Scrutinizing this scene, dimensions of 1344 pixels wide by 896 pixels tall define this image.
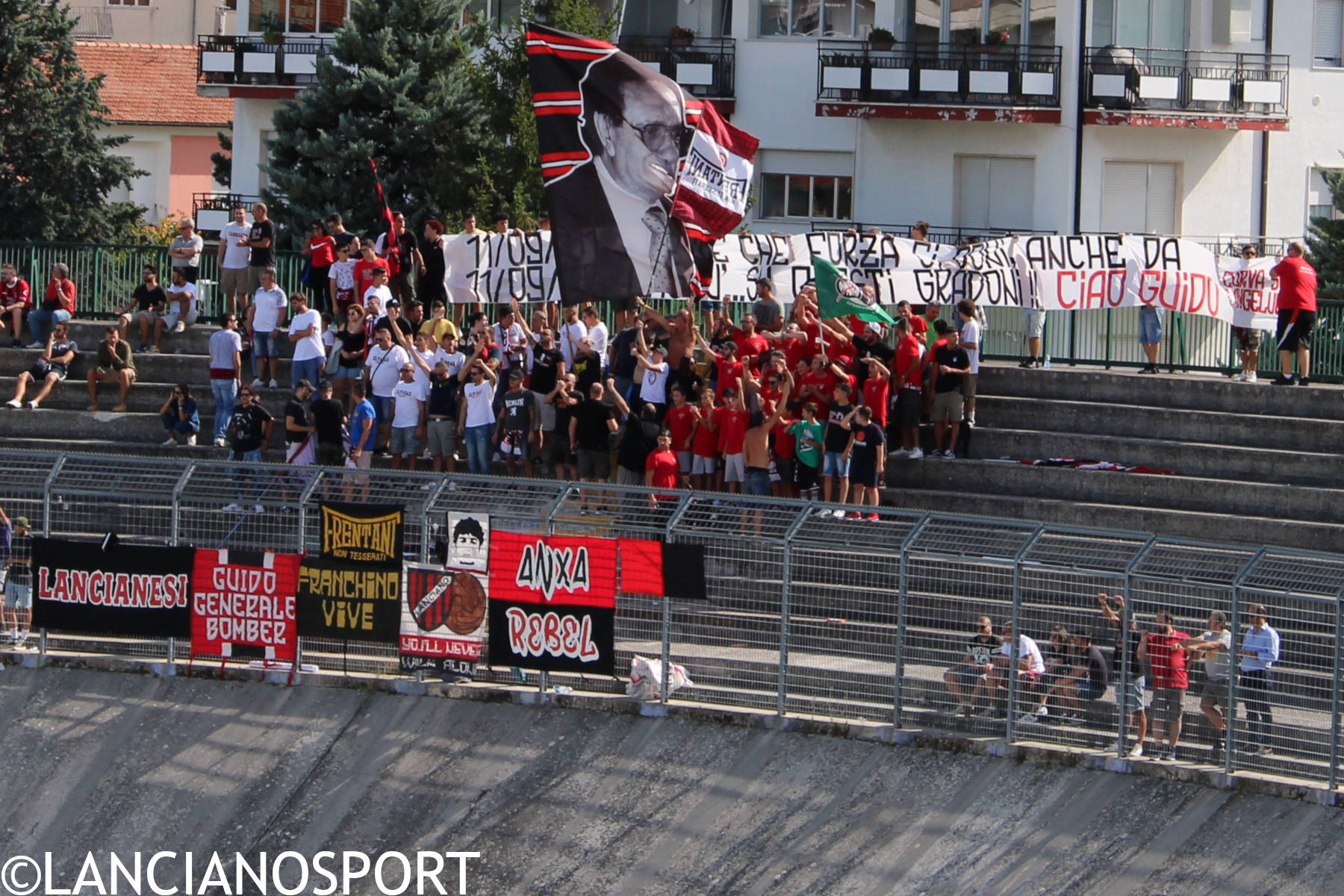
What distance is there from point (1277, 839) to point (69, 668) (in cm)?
1056

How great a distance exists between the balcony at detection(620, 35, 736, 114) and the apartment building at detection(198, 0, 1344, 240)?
35 mm

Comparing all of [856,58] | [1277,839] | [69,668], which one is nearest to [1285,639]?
[1277,839]

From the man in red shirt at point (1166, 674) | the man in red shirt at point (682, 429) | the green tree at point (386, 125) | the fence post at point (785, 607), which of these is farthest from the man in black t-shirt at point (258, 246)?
the man in red shirt at point (1166, 674)

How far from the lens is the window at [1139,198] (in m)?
32.3

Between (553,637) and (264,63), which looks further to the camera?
(264,63)

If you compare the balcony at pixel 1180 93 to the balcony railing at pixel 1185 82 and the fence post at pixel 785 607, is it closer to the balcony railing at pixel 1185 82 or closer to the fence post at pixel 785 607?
the balcony railing at pixel 1185 82

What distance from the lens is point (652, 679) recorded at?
15406 millimetres

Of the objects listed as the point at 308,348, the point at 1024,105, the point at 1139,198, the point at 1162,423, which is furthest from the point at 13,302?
the point at 1139,198

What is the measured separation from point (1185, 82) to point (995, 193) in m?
3.69

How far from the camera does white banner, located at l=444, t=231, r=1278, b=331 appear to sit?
21859 mm

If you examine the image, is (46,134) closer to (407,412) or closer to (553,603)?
(407,412)

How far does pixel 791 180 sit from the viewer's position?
3312 centimetres

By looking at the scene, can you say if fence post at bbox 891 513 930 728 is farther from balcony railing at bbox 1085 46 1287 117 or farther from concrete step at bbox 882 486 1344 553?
balcony railing at bbox 1085 46 1287 117

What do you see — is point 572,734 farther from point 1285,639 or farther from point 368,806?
point 1285,639
